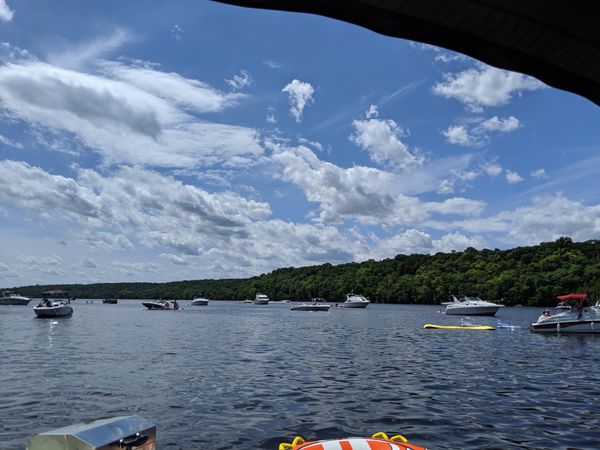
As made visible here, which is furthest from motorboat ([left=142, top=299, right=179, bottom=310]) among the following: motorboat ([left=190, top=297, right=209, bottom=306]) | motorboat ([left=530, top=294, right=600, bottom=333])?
motorboat ([left=530, top=294, right=600, bottom=333])

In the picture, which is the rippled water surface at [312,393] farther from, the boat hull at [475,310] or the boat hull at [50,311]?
the boat hull at [475,310]

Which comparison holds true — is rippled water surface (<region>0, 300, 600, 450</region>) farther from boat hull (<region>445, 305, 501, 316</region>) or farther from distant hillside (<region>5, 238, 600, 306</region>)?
distant hillside (<region>5, 238, 600, 306</region>)

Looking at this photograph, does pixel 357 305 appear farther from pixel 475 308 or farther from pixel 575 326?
pixel 575 326

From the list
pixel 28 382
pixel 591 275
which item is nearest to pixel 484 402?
pixel 28 382

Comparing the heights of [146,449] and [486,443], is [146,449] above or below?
above

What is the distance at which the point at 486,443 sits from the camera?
14781mm

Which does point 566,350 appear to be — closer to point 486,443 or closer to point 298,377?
point 298,377

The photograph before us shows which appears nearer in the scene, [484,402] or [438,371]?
[484,402]

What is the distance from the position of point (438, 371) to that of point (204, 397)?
14.0 m

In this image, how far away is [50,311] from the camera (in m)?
83.6

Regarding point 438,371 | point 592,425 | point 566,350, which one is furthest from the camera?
point 566,350

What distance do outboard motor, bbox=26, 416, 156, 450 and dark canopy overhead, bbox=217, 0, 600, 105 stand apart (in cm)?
575

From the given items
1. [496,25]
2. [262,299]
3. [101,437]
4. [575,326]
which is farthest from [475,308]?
[262,299]

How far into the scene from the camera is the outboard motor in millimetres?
6327
